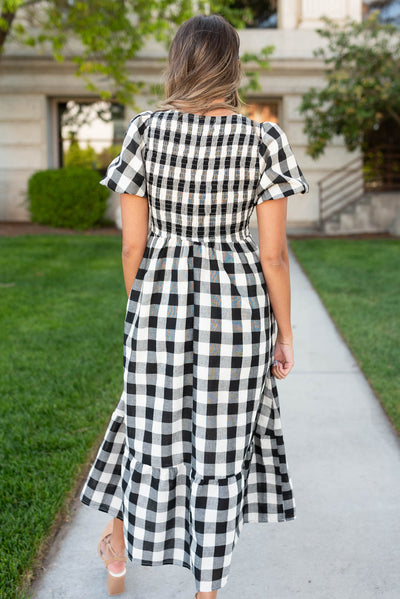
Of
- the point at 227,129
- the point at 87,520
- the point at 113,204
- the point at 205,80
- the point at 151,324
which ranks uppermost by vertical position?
the point at 205,80

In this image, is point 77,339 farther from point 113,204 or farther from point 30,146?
point 30,146

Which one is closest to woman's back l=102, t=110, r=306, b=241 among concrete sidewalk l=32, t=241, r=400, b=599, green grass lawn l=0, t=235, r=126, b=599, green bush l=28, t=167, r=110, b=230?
concrete sidewalk l=32, t=241, r=400, b=599

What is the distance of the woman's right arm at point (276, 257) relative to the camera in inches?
73.9

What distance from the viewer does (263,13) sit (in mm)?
18094

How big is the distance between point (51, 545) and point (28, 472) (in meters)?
0.63

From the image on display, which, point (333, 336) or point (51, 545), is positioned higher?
point (51, 545)

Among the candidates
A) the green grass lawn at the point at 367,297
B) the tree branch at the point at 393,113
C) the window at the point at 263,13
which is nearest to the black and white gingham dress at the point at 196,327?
the green grass lawn at the point at 367,297

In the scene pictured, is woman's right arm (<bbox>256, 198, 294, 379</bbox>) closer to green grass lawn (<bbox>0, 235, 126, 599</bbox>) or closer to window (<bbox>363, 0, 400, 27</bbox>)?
green grass lawn (<bbox>0, 235, 126, 599</bbox>)

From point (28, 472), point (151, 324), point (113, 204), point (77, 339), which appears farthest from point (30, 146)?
point (151, 324)

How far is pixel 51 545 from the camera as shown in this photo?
2.56 metres

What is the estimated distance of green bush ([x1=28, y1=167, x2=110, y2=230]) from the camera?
1528cm

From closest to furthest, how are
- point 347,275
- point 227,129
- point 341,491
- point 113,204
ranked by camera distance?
point 227,129
point 341,491
point 347,275
point 113,204

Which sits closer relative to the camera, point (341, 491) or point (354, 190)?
point (341, 491)

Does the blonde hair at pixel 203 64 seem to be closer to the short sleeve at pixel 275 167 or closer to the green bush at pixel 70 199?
the short sleeve at pixel 275 167
